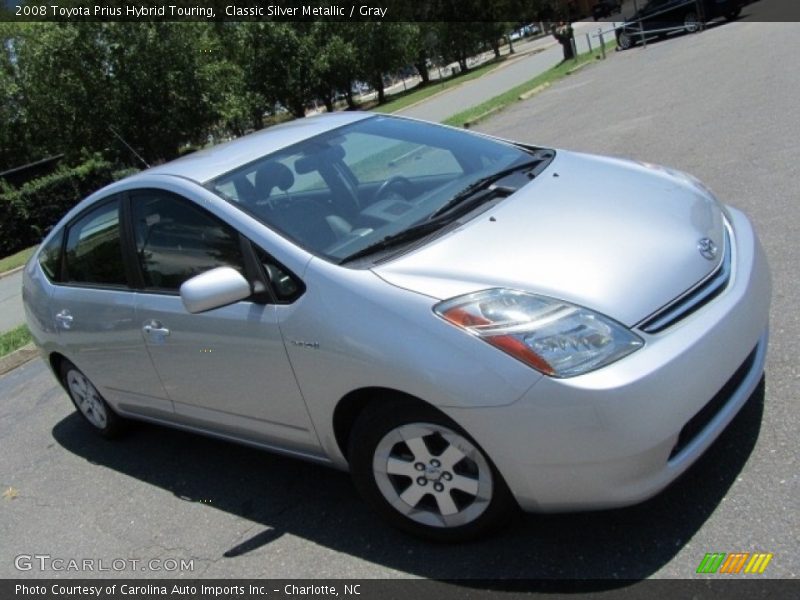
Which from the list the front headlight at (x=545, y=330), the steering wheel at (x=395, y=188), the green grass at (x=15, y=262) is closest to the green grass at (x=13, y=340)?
the steering wheel at (x=395, y=188)

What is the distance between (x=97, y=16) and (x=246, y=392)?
106 feet

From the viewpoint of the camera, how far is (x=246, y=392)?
3580mm

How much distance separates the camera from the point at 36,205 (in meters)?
23.2

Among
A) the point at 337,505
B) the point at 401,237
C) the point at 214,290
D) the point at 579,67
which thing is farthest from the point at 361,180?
the point at 579,67

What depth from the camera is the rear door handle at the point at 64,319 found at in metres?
4.73

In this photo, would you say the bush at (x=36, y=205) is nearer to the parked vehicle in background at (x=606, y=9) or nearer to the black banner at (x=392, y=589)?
the black banner at (x=392, y=589)

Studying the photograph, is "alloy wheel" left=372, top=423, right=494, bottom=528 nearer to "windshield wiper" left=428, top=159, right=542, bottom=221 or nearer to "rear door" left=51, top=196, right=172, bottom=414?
"windshield wiper" left=428, top=159, right=542, bottom=221

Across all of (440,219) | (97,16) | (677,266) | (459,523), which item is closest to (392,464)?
(459,523)

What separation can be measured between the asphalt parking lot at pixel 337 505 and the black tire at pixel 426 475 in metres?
0.14

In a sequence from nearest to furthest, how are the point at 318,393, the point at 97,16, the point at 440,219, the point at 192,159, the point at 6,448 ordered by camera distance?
the point at 318,393 → the point at 440,219 → the point at 192,159 → the point at 6,448 → the point at 97,16

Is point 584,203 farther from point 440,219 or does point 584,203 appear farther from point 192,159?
point 192,159

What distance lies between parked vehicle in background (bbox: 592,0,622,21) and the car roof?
53.1m

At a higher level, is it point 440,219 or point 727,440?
point 440,219

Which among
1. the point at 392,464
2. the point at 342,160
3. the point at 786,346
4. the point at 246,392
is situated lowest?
the point at 786,346
